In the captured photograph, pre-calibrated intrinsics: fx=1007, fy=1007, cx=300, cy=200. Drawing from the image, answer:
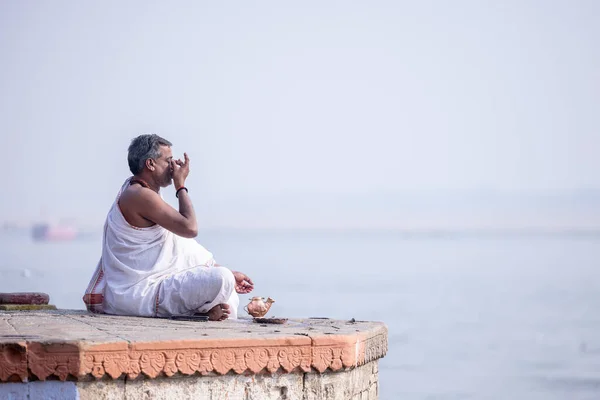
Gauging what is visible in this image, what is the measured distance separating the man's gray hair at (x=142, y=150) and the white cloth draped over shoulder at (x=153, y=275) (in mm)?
129

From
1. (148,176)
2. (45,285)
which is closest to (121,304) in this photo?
(148,176)

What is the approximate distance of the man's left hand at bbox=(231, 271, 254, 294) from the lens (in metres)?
6.86

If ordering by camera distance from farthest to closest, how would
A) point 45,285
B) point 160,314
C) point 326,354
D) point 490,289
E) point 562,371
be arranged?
point 490,289
point 45,285
point 562,371
point 160,314
point 326,354

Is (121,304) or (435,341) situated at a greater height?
(121,304)

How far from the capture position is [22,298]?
26.4ft

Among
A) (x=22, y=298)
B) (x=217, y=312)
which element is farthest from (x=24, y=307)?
(x=217, y=312)

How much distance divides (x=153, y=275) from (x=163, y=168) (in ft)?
2.38

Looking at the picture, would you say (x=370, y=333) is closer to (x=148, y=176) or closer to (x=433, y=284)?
(x=148, y=176)

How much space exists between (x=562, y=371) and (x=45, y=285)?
34.2 metres

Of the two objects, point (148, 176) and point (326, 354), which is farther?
point (148, 176)

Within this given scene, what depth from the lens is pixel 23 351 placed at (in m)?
4.66

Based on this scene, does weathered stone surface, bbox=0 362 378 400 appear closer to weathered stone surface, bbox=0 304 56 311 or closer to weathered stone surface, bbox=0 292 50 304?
weathered stone surface, bbox=0 304 56 311

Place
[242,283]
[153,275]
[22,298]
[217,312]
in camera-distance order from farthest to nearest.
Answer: [22,298], [242,283], [153,275], [217,312]

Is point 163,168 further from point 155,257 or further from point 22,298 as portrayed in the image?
point 22,298
